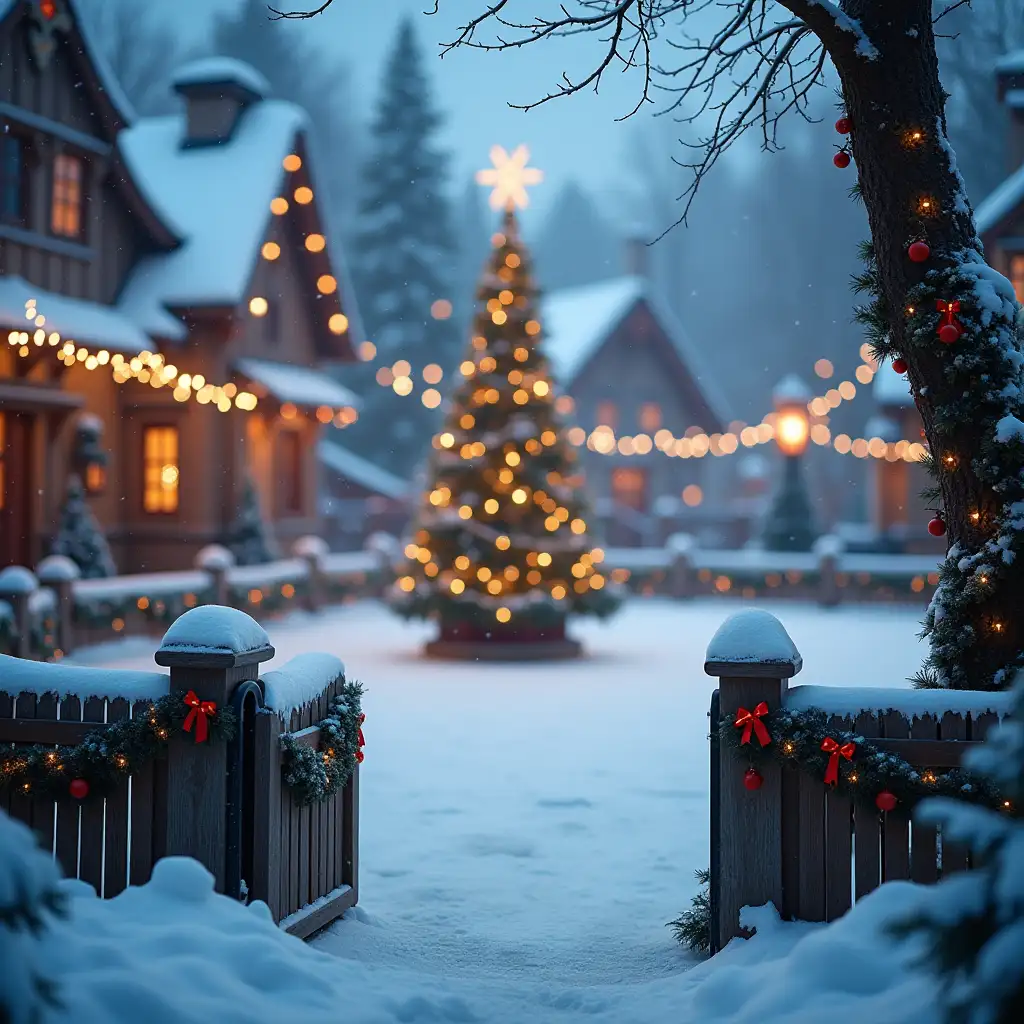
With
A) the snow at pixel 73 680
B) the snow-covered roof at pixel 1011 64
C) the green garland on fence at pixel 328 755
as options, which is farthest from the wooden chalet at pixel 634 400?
the snow at pixel 73 680

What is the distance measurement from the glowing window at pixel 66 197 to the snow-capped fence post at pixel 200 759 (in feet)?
52.7

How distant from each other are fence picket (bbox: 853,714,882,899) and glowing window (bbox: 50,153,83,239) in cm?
1753

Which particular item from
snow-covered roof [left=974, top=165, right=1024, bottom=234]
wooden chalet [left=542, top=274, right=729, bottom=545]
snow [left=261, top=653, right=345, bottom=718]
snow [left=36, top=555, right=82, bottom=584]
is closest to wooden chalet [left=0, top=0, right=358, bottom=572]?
snow [left=36, top=555, right=82, bottom=584]

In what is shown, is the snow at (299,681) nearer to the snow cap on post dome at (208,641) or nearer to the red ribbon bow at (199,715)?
the snow cap on post dome at (208,641)

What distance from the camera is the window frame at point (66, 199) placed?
1959 cm

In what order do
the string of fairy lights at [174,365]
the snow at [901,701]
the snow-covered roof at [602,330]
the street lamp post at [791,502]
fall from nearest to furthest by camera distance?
the snow at [901,701] → the string of fairy lights at [174,365] → the street lamp post at [791,502] → the snow-covered roof at [602,330]

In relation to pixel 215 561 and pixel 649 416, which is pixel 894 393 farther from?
pixel 215 561

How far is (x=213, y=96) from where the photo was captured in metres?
26.0

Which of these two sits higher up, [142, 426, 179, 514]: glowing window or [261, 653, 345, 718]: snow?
[142, 426, 179, 514]: glowing window

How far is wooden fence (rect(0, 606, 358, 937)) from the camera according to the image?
5.34m

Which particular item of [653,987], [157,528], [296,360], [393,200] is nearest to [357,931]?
[653,987]

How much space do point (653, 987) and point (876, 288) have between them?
3.32 metres

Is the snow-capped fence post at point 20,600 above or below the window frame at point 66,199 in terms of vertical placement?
below

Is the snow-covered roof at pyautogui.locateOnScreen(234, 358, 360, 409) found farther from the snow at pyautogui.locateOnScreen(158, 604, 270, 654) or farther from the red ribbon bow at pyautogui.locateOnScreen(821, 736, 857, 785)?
the red ribbon bow at pyautogui.locateOnScreen(821, 736, 857, 785)
